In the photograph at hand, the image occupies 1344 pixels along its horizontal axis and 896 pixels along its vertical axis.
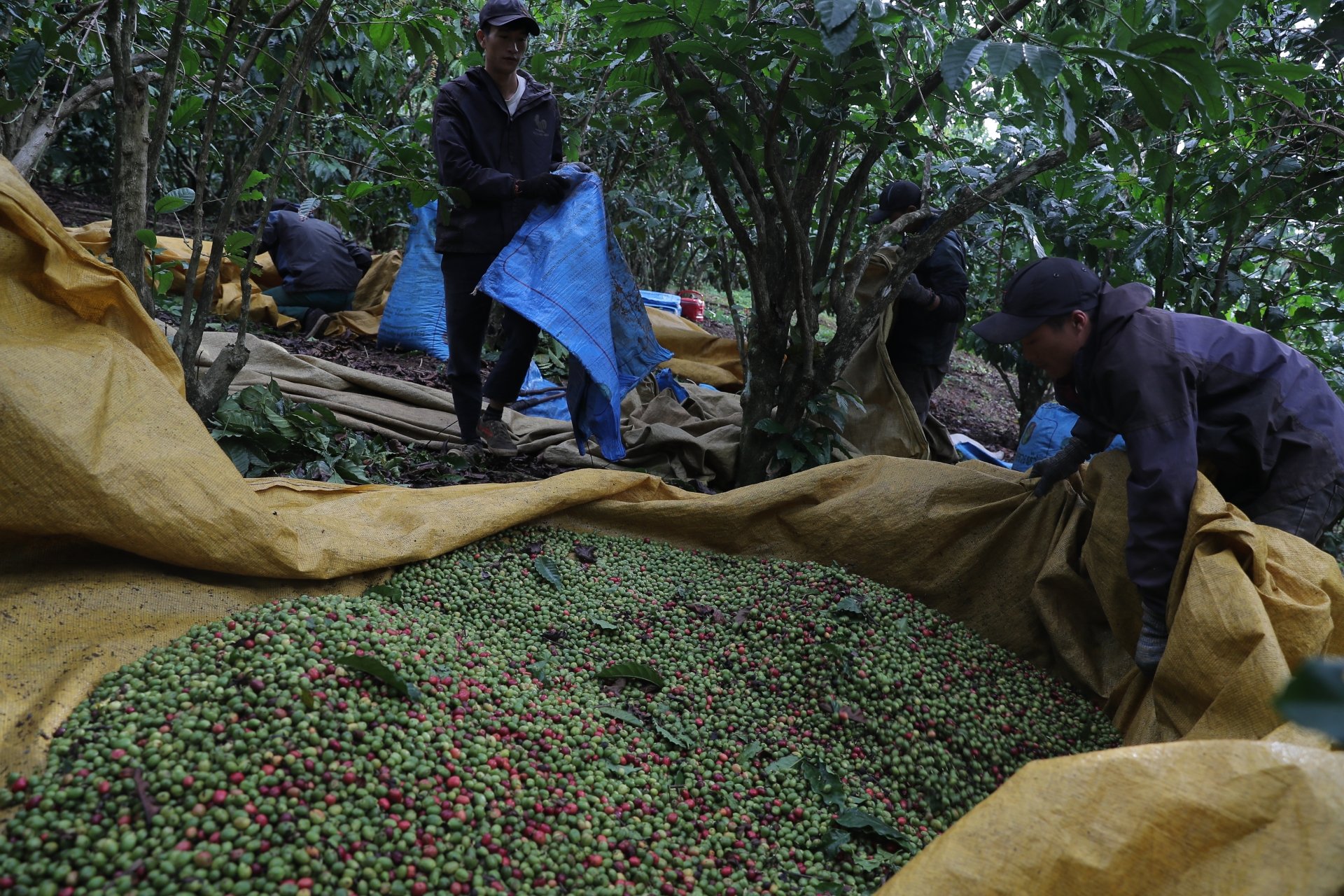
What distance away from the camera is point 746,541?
2.90m

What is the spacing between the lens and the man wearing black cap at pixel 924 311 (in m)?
3.82

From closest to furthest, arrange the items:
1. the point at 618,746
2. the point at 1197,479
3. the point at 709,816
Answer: the point at 709,816 < the point at 618,746 < the point at 1197,479

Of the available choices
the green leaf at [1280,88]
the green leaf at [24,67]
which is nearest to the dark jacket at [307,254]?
the green leaf at [24,67]

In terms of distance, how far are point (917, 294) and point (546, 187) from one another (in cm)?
162

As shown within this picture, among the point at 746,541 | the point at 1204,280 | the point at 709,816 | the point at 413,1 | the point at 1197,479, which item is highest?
the point at 413,1

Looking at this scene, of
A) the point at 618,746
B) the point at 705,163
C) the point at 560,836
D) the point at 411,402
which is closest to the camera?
the point at 560,836

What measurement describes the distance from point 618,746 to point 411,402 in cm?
268

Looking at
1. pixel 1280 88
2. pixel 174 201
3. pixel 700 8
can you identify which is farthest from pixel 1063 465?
pixel 174 201

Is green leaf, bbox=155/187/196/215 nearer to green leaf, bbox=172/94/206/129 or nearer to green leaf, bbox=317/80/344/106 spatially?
green leaf, bbox=172/94/206/129

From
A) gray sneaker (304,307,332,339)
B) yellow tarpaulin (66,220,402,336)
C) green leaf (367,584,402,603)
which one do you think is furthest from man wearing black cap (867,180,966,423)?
gray sneaker (304,307,332,339)

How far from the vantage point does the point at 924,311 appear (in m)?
4.03

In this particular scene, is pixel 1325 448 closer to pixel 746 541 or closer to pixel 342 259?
pixel 746 541

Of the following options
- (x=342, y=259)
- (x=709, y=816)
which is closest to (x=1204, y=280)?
(x=709, y=816)

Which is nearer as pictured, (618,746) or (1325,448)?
(618,746)
